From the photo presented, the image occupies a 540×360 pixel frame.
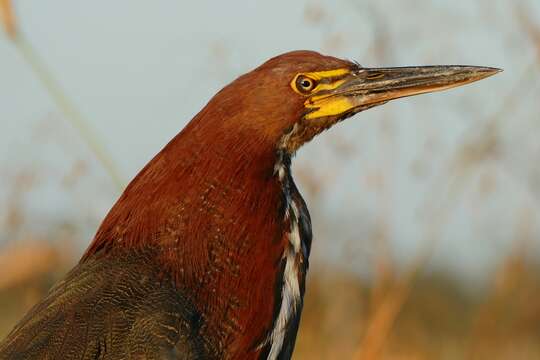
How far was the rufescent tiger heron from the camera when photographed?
4.39 meters

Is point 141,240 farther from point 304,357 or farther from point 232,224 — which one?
point 304,357

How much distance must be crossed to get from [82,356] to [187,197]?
2.24 feet

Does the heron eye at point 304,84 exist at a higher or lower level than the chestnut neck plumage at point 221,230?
higher

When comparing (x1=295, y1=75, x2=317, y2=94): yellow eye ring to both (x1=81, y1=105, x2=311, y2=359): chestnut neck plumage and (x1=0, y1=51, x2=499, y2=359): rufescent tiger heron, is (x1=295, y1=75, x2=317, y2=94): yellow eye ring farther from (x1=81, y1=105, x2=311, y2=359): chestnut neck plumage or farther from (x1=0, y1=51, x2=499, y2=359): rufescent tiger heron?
(x1=81, y1=105, x2=311, y2=359): chestnut neck plumage

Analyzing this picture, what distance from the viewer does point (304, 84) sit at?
494 cm

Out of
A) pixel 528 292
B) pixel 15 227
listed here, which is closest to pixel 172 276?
pixel 15 227

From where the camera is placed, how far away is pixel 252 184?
4.78m

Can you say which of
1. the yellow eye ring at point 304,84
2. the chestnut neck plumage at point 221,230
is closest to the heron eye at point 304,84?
the yellow eye ring at point 304,84

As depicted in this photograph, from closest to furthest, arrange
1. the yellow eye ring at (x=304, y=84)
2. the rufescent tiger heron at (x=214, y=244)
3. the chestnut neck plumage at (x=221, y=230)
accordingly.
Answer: the rufescent tiger heron at (x=214, y=244) < the chestnut neck plumage at (x=221, y=230) < the yellow eye ring at (x=304, y=84)

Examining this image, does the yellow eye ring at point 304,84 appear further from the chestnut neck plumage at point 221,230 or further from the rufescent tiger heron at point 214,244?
the chestnut neck plumage at point 221,230

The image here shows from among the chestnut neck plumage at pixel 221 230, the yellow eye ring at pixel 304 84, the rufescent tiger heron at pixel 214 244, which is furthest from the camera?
the yellow eye ring at pixel 304 84

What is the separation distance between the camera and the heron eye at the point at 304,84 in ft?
16.1

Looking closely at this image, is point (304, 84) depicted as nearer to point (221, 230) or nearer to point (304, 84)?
point (304, 84)

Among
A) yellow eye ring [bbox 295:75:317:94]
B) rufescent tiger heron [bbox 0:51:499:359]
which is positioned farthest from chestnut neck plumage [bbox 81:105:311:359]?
yellow eye ring [bbox 295:75:317:94]
